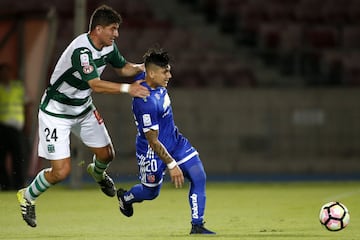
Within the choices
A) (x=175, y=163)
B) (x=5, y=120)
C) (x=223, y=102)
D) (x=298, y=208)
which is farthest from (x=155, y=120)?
(x=223, y=102)

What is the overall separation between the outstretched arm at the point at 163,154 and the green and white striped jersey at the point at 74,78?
1024 millimetres

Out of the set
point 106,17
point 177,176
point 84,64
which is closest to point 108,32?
point 106,17

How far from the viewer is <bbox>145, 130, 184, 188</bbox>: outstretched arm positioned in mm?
10188

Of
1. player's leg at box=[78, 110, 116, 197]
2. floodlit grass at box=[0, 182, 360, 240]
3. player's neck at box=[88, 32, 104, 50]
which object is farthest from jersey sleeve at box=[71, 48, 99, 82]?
floodlit grass at box=[0, 182, 360, 240]

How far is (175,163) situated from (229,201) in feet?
17.9

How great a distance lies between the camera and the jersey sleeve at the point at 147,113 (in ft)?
33.9

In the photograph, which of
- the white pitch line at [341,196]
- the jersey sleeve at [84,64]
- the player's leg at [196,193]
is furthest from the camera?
the white pitch line at [341,196]

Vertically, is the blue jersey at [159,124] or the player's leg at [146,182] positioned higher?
the blue jersey at [159,124]

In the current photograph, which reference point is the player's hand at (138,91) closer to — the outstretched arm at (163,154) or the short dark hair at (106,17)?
the outstretched arm at (163,154)

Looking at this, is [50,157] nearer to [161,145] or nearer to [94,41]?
[94,41]

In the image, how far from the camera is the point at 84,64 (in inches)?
424

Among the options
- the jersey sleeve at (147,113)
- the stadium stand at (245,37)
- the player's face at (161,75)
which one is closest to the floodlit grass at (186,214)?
the jersey sleeve at (147,113)

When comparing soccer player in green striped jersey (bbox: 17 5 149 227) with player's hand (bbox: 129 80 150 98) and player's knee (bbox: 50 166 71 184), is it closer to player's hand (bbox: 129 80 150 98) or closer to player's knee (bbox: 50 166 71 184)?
player's knee (bbox: 50 166 71 184)

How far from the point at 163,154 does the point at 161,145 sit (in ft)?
0.31
